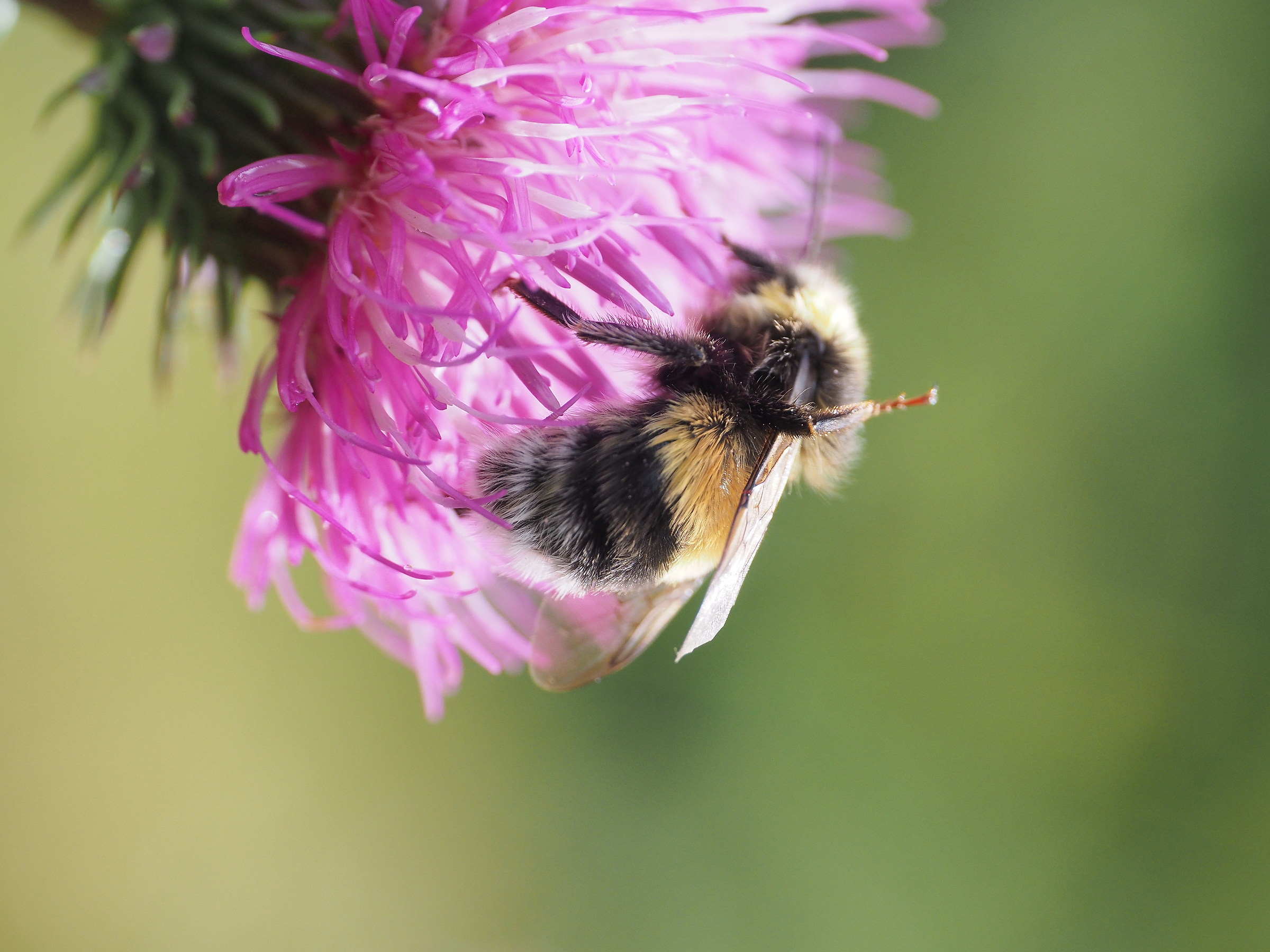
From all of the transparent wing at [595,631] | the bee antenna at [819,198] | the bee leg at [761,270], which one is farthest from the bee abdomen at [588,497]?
the bee antenna at [819,198]

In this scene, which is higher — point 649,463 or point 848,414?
point 848,414

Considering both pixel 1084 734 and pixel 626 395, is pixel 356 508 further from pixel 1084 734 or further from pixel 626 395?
pixel 1084 734

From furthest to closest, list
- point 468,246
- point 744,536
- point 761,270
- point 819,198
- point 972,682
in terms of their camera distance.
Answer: point 972,682, point 819,198, point 761,270, point 468,246, point 744,536

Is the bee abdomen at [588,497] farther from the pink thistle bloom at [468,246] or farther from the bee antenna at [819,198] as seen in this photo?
the bee antenna at [819,198]

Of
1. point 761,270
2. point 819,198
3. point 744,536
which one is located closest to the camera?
point 744,536

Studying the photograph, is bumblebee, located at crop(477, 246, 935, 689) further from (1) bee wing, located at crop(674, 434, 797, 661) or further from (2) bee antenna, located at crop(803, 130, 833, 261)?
(2) bee antenna, located at crop(803, 130, 833, 261)

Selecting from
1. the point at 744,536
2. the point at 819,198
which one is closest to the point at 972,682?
the point at 819,198

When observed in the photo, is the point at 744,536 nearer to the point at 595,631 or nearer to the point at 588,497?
the point at 588,497
